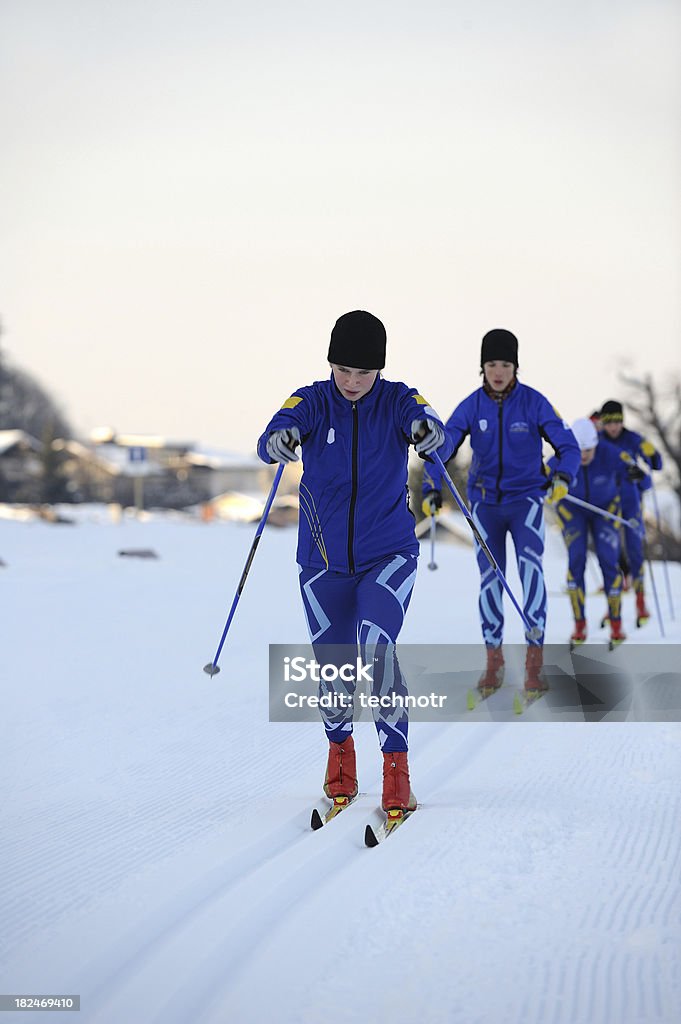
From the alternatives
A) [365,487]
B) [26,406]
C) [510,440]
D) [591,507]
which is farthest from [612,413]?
[26,406]

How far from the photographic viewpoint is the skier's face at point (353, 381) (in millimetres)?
3434

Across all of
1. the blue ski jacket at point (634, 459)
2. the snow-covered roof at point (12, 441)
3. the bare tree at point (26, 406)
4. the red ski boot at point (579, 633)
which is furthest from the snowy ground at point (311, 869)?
the bare tree at point (26, 406)

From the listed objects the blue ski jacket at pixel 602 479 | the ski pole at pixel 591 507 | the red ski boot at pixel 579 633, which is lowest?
the red ski boot at pixel 579 633

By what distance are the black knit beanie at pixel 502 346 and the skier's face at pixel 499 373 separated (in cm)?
2

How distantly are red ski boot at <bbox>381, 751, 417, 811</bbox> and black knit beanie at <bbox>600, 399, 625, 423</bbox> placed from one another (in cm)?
565

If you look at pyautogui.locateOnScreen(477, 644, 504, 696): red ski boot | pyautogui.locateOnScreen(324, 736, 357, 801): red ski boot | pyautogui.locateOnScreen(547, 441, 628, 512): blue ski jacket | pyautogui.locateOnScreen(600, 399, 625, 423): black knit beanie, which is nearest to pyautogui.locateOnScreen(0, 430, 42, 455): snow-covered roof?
pyautogui.locateOnScreen(600, 399, 625, 423): black knit beanie

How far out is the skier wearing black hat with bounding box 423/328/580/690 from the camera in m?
5.59

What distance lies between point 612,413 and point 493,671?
355cm

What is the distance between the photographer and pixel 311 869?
3.08m

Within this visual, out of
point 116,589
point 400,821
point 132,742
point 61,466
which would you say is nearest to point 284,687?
point 132,742

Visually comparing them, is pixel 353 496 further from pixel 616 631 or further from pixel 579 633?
pixel 616 631

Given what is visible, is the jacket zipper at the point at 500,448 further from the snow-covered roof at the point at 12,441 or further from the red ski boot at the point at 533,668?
the snow-covered roof at the point at 12,441

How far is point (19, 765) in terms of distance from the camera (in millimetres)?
4426

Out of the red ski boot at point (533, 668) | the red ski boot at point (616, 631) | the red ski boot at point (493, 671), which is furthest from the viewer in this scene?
the red ski boot at point (616, 631)
